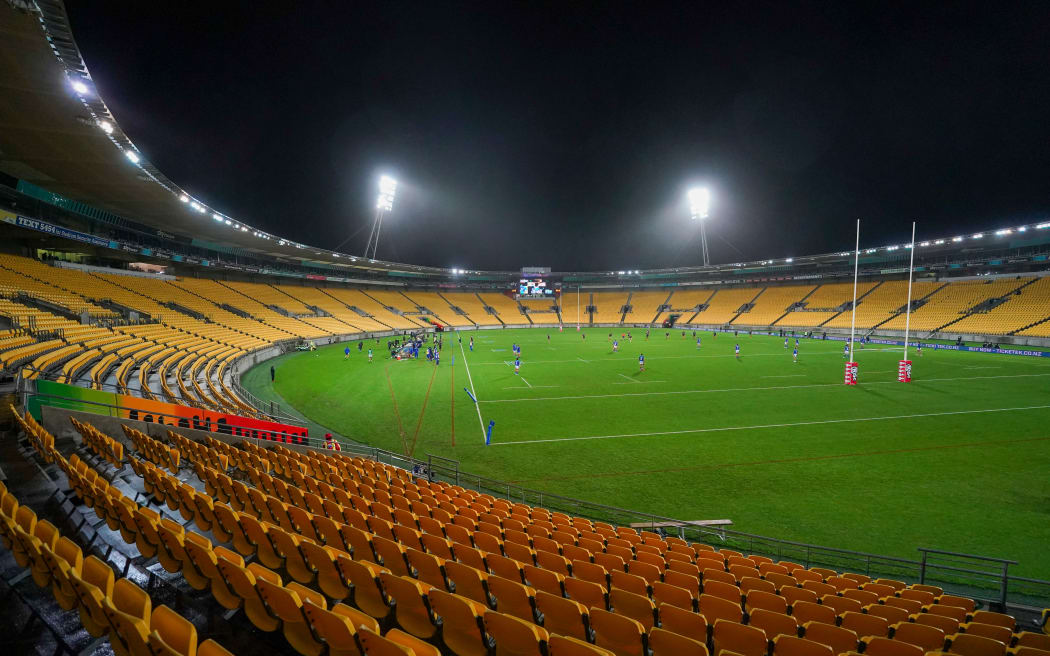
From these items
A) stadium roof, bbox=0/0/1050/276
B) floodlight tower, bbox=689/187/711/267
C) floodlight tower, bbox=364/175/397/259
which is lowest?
stadium roof, bbox=0/0/1050/276

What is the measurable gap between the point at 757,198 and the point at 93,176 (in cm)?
7037

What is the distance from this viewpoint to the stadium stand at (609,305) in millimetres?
81938

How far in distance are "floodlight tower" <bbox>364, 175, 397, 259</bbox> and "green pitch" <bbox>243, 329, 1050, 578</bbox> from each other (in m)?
35.0

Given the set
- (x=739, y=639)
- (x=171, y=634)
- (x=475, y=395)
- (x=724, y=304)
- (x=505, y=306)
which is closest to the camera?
(x=171, y=634)

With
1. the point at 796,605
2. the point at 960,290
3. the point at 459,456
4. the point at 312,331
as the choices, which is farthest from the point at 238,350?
the point at 960,290

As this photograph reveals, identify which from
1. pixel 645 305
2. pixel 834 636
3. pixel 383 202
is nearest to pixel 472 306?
pixel 383 202

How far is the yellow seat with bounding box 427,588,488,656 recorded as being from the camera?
3564mm

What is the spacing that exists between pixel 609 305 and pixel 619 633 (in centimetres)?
8520

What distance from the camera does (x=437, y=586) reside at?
4.69m

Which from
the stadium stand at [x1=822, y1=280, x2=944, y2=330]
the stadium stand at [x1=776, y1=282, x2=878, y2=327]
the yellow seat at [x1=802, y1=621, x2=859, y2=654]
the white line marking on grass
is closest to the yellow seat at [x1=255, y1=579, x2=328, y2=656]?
the yellow seat at [x1=802, y1=621, x2=859, y2=654]

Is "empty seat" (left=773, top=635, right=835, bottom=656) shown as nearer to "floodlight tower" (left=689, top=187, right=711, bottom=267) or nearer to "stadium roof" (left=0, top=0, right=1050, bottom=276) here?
"stadium roof" (left=0, top=0, right=1050, bottom=276)

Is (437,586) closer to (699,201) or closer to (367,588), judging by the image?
(367,588)

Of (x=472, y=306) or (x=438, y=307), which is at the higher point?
(x=472, y=306)

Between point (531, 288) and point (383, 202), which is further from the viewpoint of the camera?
point (531, 288)
